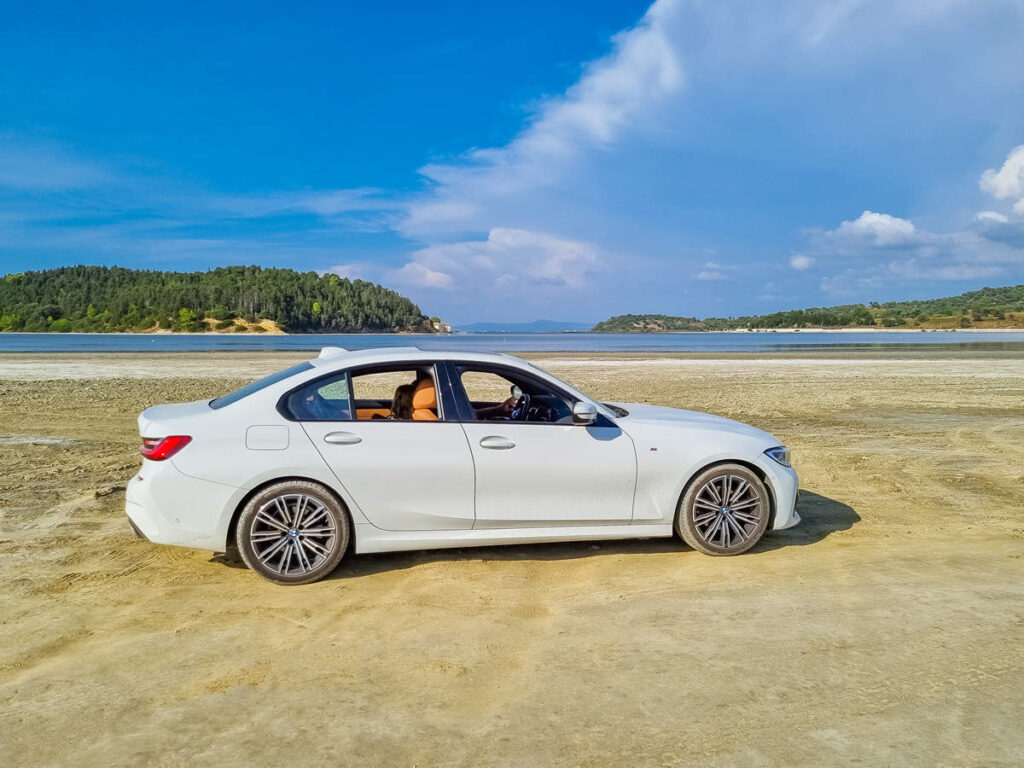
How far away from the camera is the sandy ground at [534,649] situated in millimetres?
3012

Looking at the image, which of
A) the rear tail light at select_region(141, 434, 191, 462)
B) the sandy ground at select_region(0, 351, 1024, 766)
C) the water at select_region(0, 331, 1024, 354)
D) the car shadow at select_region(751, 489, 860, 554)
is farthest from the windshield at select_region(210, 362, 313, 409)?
the water at select_region(0, 331, 1024, 354)

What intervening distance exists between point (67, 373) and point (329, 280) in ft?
552

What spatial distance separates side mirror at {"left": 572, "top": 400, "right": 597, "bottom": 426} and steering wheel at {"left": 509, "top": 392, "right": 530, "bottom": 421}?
1.81 feet

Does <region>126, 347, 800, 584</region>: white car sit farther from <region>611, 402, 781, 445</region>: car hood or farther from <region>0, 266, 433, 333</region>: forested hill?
<region>0, 266, 433, 333</region>: forested hill

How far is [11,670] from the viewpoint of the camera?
3680 mm

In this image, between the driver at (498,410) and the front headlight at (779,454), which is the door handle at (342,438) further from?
the front headlight at (779,454)

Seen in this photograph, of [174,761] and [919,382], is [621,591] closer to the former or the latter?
[174,761]

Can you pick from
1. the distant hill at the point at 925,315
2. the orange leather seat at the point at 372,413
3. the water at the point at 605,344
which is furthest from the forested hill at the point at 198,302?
the orange leather seat at the point at 372,413

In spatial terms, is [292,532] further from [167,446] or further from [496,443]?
[496,443]

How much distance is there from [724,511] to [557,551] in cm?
140

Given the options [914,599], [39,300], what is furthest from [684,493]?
[39,300]

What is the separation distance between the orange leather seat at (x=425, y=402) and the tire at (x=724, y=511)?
212 centimetres

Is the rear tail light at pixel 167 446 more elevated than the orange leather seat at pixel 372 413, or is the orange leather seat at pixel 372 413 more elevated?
the orange leather seat at pixel 372 413

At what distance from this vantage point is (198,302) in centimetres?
14712
